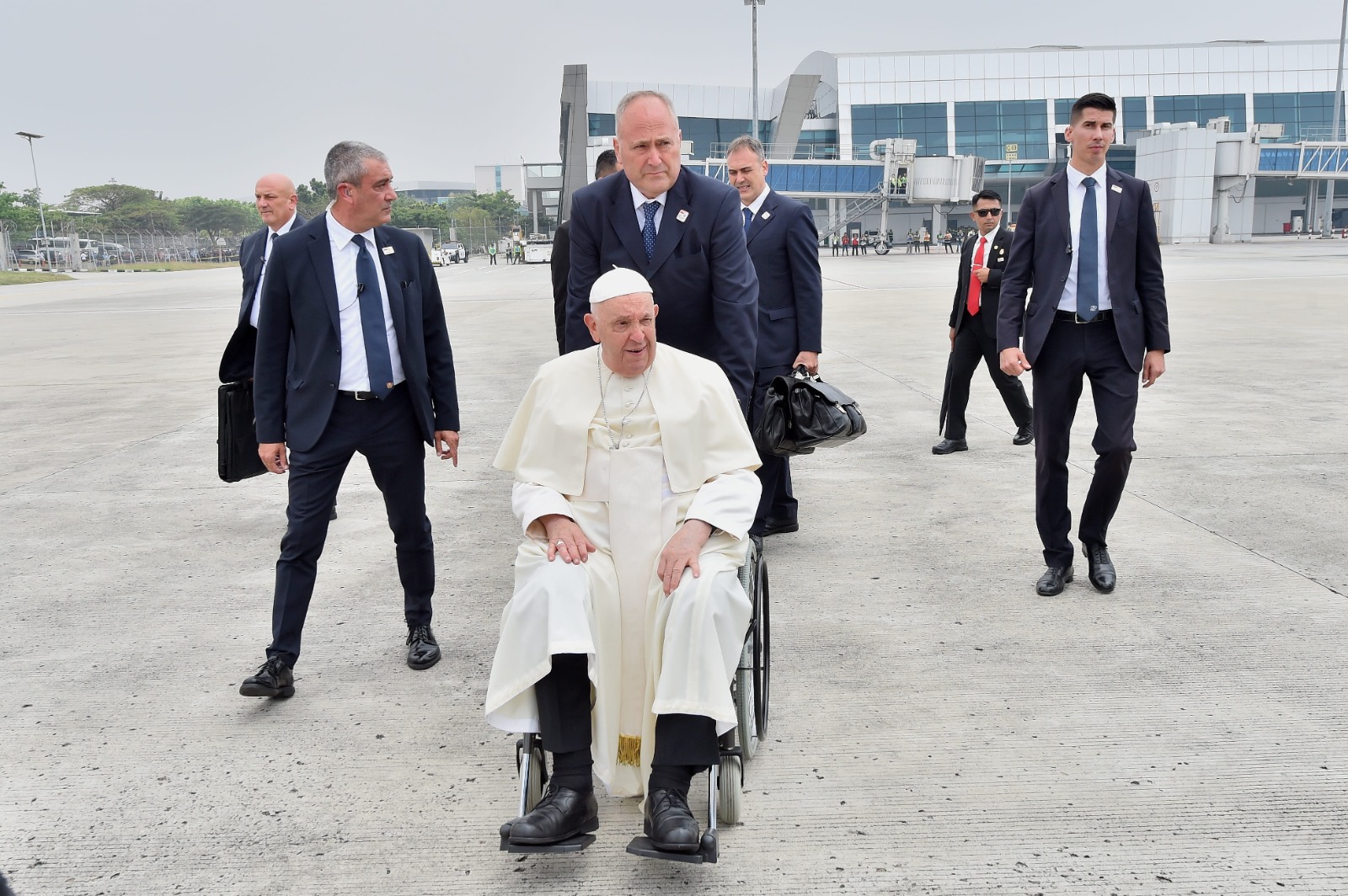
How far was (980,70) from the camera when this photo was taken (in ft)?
262

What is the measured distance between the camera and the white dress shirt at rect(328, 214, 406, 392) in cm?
391

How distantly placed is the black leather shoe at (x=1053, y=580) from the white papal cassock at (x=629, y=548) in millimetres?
2253

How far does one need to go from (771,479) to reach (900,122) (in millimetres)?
80311

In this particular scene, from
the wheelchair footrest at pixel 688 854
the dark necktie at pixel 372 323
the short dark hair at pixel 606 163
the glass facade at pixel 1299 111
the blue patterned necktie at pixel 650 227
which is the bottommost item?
the wheelchair footrest at pixel 688 854

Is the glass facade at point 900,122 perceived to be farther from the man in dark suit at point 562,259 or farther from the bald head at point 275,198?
the bald head at point 275,198

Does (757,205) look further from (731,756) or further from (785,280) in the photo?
(731,756)

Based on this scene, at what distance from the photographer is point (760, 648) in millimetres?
3363

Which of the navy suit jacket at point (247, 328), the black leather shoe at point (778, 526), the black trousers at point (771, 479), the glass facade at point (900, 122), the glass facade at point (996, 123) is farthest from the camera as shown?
the glass facade at point (996, 123)

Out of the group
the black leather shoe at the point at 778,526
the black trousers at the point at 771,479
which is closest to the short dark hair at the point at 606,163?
the black trousers at the point at 771,479

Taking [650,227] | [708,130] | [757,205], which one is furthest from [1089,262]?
[708,130]

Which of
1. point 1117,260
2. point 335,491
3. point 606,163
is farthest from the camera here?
point 606,163

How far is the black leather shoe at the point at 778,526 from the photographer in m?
5.88

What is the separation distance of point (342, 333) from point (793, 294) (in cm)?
259

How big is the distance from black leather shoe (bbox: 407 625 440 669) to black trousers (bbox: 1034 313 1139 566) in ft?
9.06
